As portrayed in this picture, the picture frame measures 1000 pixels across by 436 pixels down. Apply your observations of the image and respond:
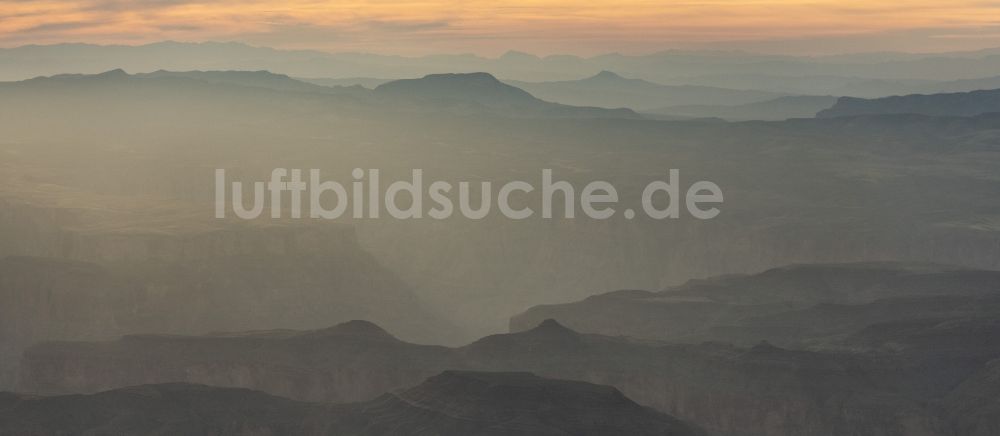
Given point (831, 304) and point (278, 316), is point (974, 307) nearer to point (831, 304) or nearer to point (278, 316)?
point (831, 304)

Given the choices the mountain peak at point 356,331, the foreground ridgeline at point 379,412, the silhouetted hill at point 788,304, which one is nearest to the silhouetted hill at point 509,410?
the foreground ridgeline at point 379,412

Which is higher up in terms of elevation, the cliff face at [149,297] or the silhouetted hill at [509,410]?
the cliff face at [149,297]

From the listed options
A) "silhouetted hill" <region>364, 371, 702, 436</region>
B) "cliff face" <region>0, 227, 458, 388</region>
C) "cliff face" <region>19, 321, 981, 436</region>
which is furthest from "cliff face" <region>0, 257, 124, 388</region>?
"silhouetted hill" <region>364, 371, 702, 436</region>

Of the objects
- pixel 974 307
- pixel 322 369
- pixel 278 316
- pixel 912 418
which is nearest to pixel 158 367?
pixel 322 369

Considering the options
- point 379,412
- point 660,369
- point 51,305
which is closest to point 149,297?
point 51,305

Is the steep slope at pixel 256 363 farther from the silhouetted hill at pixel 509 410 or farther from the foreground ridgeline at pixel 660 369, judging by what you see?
the silhouetted hill at pixel 509 410

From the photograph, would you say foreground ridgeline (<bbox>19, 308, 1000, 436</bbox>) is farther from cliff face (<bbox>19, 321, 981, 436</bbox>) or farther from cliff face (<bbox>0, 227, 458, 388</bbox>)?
cliff face (<bbox>0, 227, 458, 388</bbox>)
